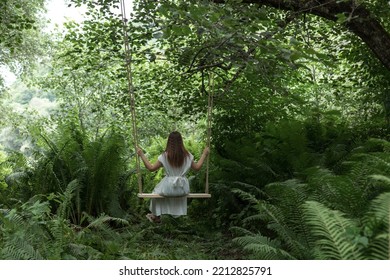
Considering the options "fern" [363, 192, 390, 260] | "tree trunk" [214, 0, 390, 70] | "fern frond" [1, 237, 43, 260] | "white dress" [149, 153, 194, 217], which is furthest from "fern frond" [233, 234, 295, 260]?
"tree trunk" [214, 0, 390, 70]

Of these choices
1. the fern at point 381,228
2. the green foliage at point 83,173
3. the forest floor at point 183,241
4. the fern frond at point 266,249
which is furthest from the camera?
the green foliage at point 83,173

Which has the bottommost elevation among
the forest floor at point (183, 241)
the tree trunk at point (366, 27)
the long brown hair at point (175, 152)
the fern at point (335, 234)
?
the forest floor at point (183, 241)

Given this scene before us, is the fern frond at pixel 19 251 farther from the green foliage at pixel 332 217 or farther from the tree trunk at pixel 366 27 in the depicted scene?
the tree trunk at pixel 366 27

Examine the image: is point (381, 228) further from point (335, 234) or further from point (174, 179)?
point (174, 179)

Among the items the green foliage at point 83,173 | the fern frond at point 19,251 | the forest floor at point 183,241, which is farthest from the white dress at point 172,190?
the fern frond at point 19,251

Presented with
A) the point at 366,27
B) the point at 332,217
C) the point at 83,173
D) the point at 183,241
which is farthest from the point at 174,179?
the point at 332,217

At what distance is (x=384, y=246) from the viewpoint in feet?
10.1

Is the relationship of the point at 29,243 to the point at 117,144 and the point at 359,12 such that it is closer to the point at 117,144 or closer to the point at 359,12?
the point at 117,144

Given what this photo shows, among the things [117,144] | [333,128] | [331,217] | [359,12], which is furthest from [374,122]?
[331,217]

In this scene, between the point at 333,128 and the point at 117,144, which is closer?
the point at 117,144

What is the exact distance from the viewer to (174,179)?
6.32 m

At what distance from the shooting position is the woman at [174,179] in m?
6.29

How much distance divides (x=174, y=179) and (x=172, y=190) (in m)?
0.14
